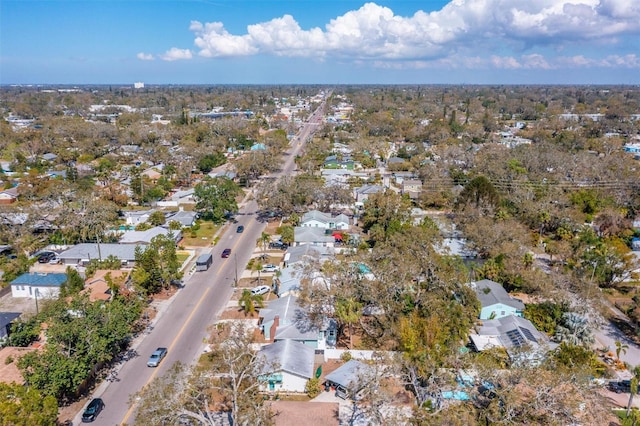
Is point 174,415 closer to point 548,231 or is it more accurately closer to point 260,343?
point 260,343

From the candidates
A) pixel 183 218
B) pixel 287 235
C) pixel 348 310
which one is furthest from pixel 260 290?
pixel 183 218

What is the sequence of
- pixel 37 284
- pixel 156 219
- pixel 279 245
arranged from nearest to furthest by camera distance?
pixel 37 284, pixel 279 245, pixel 156 219

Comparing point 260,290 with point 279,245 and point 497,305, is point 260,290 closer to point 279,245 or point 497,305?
point 279,245

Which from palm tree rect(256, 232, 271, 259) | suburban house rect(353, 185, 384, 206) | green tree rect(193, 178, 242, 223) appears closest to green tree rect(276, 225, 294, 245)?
palm tree rect(256, 232, 271, 259)

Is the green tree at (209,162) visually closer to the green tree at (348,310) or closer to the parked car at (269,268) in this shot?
the parked car at (269,268)

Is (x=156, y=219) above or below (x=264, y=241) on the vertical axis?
above
